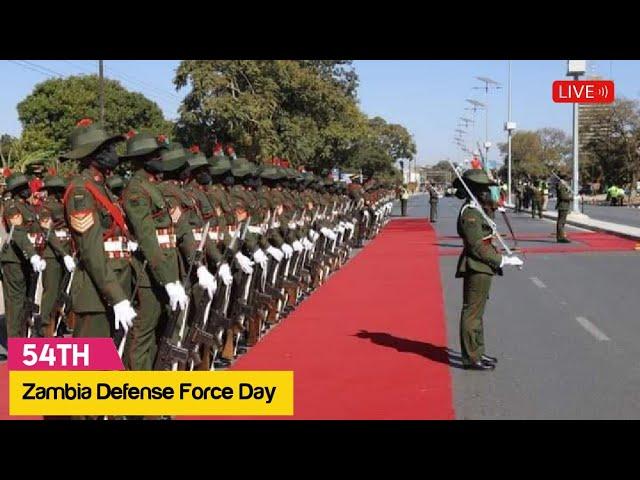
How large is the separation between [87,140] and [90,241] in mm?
775

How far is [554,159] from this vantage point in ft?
343

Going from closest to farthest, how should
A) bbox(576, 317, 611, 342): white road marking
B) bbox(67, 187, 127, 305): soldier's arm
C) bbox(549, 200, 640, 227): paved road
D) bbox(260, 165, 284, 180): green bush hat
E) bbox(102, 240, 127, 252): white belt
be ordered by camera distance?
bbox(67, 187, 127, 305): soldier's arm
bbox(102, 240, 127, 252): white belt
bbox(576, 317, 611, 342): white road marking
bbox(260, 165, 284, 180): green bush hat
bbox(549, 200, 640, 227): paved road

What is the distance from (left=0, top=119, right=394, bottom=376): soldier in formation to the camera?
5961 millimetres

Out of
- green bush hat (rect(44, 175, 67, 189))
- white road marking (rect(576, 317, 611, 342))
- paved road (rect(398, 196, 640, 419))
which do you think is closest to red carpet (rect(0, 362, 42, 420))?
green bush hat (rect(44, 175, 67, 189))

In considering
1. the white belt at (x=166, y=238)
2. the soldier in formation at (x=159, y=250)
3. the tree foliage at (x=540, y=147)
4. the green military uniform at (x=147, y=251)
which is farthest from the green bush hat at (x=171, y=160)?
the tree foliage at (x=540, y=147)

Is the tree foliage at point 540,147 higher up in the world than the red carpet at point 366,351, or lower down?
higher up

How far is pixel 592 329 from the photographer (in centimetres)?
1099

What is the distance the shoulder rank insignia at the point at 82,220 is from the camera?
5664mm

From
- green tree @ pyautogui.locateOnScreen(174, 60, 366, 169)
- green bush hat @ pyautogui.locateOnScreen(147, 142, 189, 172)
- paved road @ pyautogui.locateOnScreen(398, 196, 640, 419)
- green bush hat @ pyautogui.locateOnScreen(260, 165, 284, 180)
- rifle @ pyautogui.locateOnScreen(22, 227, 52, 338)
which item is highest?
green tree @ pyautogui.locateOnScreen(174, 60, 366, 169)

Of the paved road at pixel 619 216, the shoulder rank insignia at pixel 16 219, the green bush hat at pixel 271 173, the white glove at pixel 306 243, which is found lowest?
the paved road at pixel 619 216

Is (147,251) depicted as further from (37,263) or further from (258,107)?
(258,107)

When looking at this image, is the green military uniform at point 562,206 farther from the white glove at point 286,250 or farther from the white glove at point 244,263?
the white glove at point 244,263

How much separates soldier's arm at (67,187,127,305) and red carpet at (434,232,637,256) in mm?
16807

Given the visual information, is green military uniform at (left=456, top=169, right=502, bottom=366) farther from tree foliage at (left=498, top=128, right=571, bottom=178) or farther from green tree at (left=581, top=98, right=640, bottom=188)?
tree foliage at (left=498, top=128, right=571, bottom=178)
